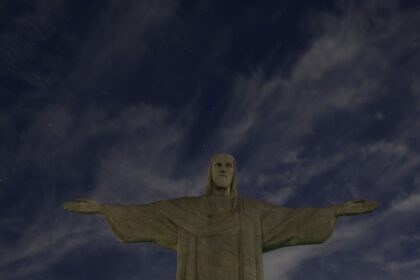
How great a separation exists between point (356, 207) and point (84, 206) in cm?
662

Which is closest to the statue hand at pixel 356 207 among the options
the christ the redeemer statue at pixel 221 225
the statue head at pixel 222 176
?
the christ the redeemer statue at pixel 221 225

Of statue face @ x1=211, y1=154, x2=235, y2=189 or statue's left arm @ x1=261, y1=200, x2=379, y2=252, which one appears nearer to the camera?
statue's left arm @ x1=261, y1=200, x2=379, y2=252

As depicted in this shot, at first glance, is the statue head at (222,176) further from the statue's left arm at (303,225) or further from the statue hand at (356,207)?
the statue hand at (356,207)

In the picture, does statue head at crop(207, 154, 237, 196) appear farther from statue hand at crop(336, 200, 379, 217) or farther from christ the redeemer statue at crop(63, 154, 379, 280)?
statue hand at crop(336, 200, 379, 217)

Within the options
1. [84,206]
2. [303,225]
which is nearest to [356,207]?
[303,225]

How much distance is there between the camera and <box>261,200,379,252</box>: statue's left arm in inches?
609

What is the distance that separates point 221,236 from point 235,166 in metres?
2.24

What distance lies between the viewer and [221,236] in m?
15.1

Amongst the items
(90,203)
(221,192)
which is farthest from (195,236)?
(90,203)

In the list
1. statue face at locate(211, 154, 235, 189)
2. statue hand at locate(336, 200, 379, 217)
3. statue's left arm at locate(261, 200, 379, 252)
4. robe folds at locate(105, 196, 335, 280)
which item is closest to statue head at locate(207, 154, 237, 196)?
statue face at locate(211, 154, 235, 189)

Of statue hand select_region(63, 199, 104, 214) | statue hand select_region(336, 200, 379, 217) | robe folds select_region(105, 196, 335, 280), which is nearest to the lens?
robe folds select_region(105, 196, 335, 280)

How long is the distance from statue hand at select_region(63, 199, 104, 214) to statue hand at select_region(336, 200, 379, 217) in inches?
235

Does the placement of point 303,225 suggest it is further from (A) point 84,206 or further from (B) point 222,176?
(A) point 84,206

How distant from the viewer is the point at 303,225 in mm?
15656
